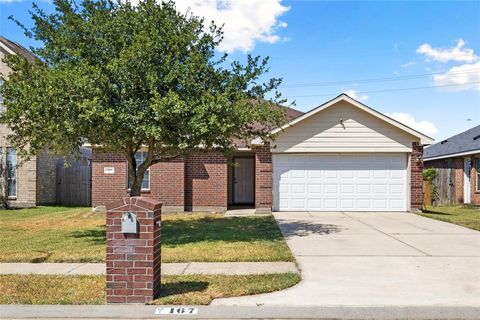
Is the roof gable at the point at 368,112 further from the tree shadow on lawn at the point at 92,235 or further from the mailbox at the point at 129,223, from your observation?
the mailbox at the point at 129,223

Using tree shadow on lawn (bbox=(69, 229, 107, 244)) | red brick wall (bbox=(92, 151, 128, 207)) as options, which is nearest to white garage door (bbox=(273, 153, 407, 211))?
red brick wall (bbox=(92, 151, 128, 207))

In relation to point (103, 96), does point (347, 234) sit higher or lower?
lower

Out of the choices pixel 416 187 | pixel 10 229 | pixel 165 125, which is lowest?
pixel 10 229

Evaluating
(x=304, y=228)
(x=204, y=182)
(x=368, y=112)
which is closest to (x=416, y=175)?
(x=368, y=112)

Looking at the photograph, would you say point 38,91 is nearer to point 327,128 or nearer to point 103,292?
point 103,292

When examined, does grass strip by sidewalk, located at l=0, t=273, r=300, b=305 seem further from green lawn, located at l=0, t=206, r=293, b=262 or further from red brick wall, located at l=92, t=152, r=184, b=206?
red brick wall, located at l=92, t=152, r=184, b=206

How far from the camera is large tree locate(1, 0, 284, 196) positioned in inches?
374

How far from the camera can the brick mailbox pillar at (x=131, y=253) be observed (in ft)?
19.3

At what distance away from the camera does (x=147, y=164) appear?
40.1 ft

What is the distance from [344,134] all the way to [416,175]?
10.7 ft

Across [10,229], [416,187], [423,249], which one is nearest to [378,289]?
[423,249]

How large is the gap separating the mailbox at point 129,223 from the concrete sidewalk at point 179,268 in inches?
71.3

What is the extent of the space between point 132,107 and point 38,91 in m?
1.95

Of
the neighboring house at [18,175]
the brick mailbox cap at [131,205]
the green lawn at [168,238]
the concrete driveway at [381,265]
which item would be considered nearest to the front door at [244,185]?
the green lawn at [168,238]
